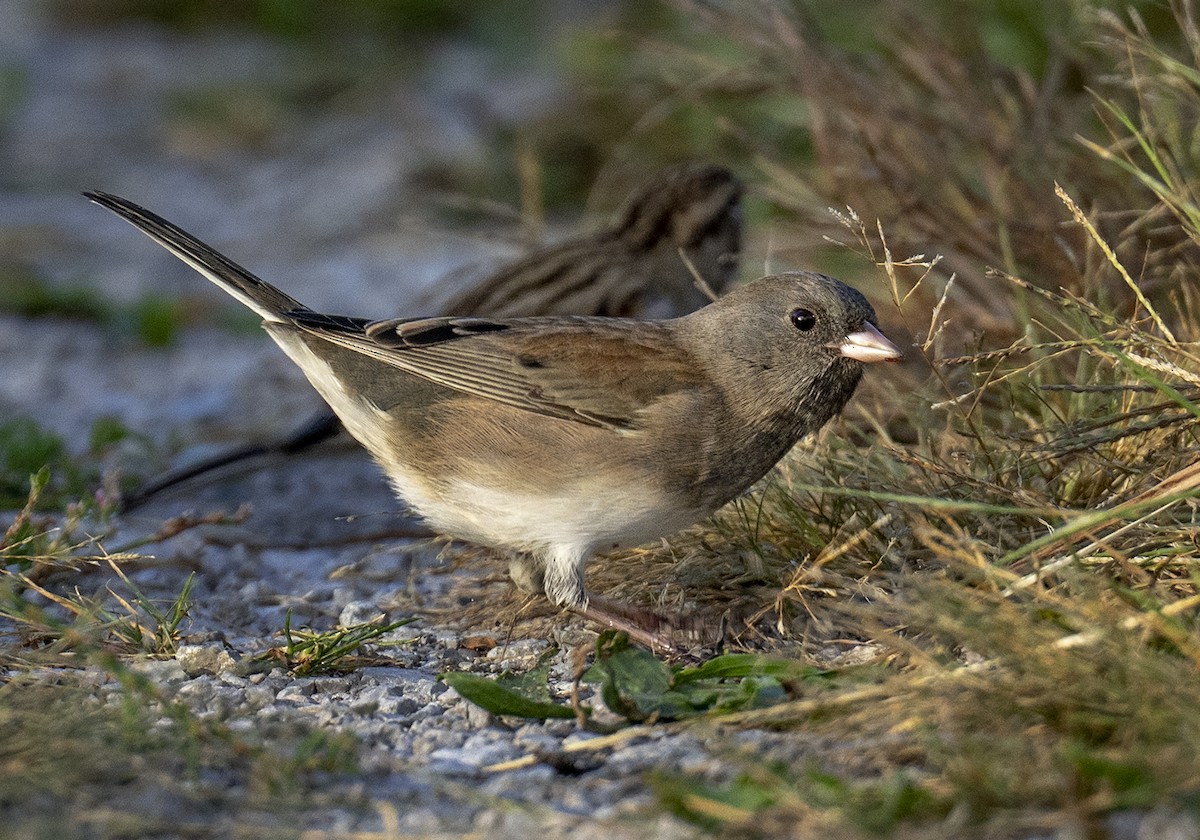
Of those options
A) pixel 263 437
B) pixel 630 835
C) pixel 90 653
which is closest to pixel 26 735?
pixel 90 653

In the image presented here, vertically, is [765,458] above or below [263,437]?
above

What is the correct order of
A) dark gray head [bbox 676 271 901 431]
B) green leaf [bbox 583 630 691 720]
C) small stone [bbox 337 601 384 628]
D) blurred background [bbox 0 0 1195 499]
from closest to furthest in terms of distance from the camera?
green leaf [bbox 583 630 691 720], dark gray head [bbox 676 271 901 431], small stone [bbox 337 601 384 628], blurred background [bbox 0 0 1195 499]

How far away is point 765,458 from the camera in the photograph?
3443 millimetres

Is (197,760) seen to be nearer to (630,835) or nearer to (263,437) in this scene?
(630,835)

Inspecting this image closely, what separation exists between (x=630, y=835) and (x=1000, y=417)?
206cm

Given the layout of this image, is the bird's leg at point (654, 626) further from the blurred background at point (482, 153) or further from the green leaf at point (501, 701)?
the blurred background at point (482, 153)

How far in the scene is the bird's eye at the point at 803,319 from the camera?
3523 millimetres

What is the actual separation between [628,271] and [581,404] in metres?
1.60

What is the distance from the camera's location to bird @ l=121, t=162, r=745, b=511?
183 inches

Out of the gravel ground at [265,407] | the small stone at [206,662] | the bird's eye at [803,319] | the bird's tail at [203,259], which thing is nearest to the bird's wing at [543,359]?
the bird's tail at [203,259]

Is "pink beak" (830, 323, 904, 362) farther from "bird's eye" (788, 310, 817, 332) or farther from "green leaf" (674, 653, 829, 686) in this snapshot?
"green leaf" (674, 653, 829, 686)

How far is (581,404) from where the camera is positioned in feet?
11.5

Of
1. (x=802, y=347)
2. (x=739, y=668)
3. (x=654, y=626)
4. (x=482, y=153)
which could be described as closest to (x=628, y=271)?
(x=802, y=347)

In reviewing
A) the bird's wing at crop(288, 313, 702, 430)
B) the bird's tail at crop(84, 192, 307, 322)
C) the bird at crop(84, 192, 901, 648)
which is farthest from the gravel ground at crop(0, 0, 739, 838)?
the bird's tail at crop(84, 192, 307, 322)
